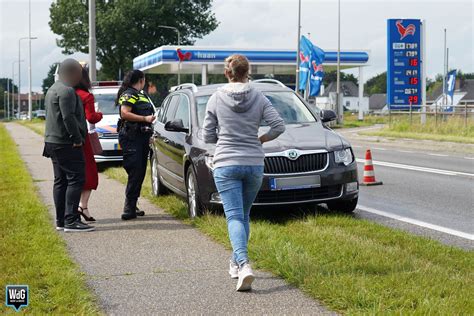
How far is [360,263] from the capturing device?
221 inches

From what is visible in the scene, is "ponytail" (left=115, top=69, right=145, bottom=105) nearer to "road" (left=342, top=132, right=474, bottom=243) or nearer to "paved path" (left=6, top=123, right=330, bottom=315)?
"paved path" (left=6, top=123, right=330, bottom=315)

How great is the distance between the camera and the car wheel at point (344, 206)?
859 centimetres

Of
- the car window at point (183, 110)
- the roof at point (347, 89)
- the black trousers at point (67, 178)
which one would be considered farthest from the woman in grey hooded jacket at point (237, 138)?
the roof at point (347, 89)

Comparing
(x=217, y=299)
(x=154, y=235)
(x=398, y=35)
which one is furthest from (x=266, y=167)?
(x=398, y=35)

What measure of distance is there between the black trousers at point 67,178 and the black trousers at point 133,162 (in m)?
0.84

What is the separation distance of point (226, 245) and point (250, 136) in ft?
5.60

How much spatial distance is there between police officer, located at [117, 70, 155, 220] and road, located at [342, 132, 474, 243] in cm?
308

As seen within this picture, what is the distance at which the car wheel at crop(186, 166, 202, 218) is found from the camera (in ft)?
26.8

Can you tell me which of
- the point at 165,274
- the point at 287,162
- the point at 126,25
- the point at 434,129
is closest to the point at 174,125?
the point at 287,162

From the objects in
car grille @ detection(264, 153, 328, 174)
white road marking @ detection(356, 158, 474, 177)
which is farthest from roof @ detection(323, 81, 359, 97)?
car grille @ detection(264, 153, 328, 174)

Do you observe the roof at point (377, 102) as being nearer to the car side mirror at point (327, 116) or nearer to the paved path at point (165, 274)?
the car side mirror at point (327, 116)

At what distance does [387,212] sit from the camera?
30.0 feet

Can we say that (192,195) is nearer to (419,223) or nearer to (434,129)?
(419,223)

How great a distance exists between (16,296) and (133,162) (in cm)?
394
